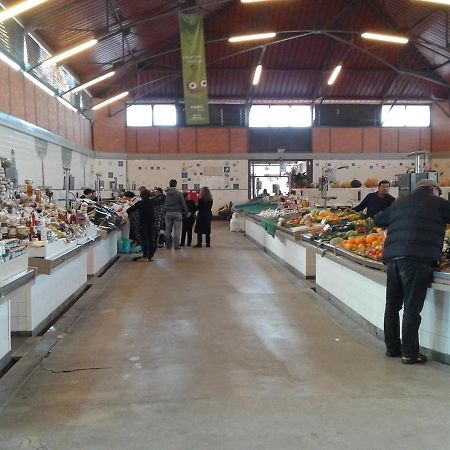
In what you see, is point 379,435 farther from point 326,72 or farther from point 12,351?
point 326,72

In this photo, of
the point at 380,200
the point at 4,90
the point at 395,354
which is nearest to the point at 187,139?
the point at 4,90

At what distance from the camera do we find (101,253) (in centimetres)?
980

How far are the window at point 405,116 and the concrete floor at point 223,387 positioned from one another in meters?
20.8

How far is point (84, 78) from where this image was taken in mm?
19672

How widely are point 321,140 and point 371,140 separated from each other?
2.46 metres

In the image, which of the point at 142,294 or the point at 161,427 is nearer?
the point at 161,427

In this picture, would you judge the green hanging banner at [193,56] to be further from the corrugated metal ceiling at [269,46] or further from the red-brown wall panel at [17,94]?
the red-brown wall panel at [17,94]

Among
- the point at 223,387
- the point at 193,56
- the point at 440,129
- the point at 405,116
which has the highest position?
the point at 405,116

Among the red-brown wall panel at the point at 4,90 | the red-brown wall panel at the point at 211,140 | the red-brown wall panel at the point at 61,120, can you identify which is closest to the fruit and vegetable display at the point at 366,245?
the red-brown wall panel at the point at 4,90

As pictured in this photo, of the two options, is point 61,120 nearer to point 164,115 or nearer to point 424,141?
point 164,115

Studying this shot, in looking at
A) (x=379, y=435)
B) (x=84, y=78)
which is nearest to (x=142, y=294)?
(x=379, y=435)

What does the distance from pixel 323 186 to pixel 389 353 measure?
7238 mm

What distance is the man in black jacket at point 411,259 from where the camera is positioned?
4414 millimetres

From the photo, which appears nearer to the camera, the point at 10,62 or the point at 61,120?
the point at 10,62
